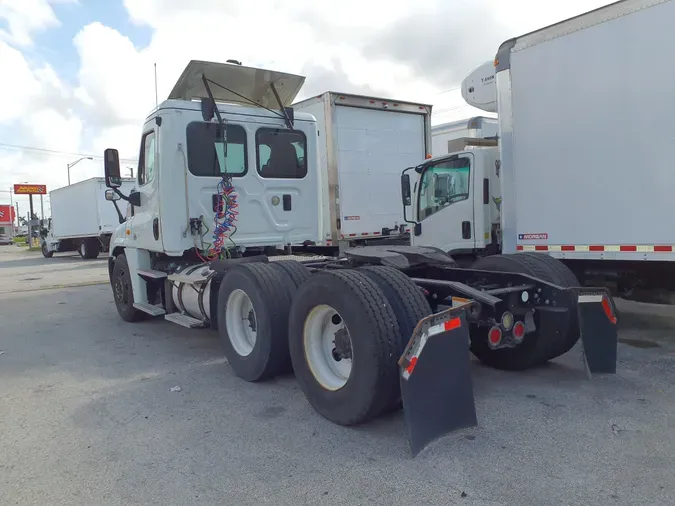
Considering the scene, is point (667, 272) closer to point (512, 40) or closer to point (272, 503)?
point (512, 40)

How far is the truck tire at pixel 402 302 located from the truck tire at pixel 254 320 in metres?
1.16

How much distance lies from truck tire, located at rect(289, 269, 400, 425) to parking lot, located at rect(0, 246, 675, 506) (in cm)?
22

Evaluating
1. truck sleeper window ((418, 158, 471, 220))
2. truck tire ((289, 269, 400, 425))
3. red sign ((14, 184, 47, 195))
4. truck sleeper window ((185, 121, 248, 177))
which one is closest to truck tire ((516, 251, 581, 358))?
truck tire ((289, 269, 400, 425))

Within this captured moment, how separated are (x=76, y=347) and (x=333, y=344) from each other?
4.07m

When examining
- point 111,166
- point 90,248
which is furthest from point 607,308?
point 90,248

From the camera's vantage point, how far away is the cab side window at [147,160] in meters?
6.44

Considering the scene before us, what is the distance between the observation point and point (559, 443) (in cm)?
344

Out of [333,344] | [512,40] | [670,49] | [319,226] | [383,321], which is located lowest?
[333,344]

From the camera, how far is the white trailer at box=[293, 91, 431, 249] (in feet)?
32.0

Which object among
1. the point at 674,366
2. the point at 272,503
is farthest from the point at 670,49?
the point at 272,503

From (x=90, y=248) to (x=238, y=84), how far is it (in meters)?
21.6

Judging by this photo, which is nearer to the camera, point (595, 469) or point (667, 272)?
point (595, 469)

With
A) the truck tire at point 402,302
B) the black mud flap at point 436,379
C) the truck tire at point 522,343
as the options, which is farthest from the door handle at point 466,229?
the black mud flap at point 436,379

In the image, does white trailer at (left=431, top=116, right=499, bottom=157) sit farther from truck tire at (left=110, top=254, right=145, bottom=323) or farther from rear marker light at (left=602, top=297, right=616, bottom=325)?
truck tire at (left=110, top=254, right=145, bottom=323)
